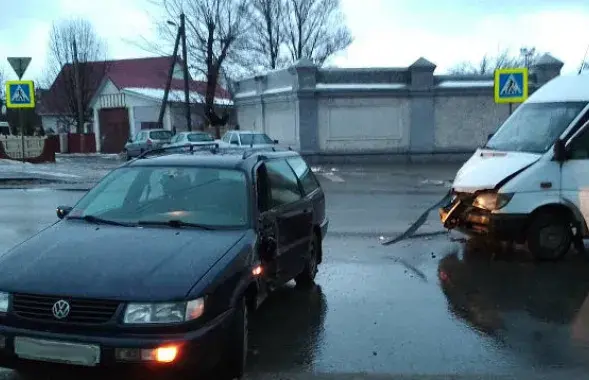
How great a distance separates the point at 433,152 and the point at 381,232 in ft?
55.6

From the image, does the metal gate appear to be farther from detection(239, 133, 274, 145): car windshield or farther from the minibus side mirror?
the minibus side mirror

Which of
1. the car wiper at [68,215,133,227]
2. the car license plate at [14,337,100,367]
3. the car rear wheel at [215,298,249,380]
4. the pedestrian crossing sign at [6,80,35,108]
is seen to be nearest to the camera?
the car license plate at [14,337,100,367]

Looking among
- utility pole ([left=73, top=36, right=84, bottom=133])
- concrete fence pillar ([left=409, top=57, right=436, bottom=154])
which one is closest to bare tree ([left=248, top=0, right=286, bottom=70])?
utility pole ([left=73, top=36, right=84, bottom=133])

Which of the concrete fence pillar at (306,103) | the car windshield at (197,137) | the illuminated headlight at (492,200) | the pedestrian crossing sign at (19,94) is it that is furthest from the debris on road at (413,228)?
the car windshield at (197,137)

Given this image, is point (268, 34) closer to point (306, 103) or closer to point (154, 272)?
point (306, 103)

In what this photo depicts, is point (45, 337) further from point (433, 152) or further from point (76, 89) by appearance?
point (76, 89)

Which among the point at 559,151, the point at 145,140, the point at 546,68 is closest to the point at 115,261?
the point at 559,151

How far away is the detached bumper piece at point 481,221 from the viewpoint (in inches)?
325

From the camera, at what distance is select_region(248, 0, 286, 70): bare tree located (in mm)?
48281

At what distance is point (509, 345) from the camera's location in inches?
211

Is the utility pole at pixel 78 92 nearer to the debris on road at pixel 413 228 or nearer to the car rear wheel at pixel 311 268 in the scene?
the debris on road at pixel 413 228

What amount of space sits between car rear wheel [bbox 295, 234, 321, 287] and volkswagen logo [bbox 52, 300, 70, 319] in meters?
3.33

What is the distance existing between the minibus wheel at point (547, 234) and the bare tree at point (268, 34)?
40.9 m

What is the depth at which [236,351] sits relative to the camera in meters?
4.36
